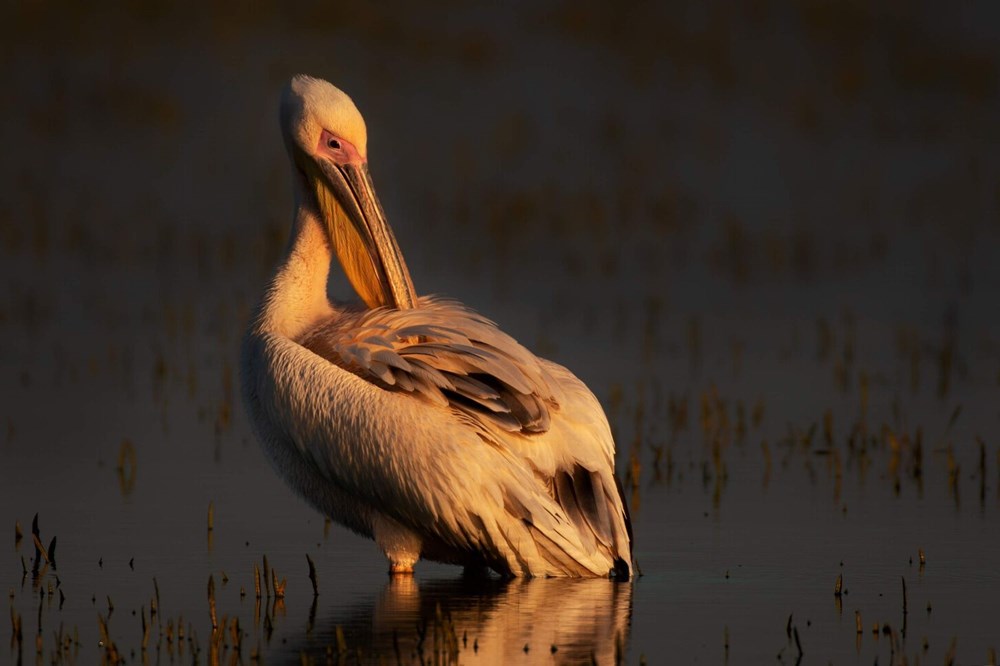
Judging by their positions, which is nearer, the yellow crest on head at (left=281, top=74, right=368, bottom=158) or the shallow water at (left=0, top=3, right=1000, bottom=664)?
the shallow water at (left=0, top=3, right=1000, bottom=664)

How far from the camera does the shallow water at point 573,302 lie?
21.9ft

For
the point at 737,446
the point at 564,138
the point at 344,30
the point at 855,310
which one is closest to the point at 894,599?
the point at 737,446

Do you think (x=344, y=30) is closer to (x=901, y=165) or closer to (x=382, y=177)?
(x=382, y=177)

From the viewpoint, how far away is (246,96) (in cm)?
2200

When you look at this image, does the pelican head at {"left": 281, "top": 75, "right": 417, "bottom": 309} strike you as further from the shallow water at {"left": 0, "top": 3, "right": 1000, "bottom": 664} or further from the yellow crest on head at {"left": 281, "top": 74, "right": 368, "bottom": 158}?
the shallow water at {"left": 0, "top": 3, "right": 1000, "bottom": 664}

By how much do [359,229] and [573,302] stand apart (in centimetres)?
656

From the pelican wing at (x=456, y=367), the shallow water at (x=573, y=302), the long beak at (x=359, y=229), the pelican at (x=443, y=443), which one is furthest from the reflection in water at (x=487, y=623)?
the long beak at (x=359, y=229)

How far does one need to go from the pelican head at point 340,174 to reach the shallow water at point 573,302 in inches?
40.3

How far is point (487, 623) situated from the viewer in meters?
6.46

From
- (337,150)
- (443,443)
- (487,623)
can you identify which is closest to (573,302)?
(337,150)

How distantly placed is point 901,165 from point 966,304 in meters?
7.84

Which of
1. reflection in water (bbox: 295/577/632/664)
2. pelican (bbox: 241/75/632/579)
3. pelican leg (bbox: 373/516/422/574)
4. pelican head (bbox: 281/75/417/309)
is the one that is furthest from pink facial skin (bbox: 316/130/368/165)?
reflection in water (bbox: 295/577/632/664)

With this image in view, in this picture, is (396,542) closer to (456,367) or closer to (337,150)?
(456,367)

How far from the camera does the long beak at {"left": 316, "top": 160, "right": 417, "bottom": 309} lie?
8.05 m
